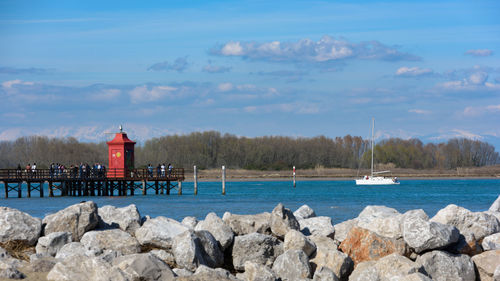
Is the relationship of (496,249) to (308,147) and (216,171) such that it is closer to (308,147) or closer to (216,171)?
(216,171)

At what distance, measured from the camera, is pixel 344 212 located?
3011 centimetres

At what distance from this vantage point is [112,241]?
13.1 m

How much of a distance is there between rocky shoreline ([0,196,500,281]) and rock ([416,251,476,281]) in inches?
0.7

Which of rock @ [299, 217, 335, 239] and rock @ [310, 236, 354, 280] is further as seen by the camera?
rock @ [299, 217, 335, 239]

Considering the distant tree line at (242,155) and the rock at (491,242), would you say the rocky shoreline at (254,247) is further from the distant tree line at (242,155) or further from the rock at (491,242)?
the distant tree line at (242,155)

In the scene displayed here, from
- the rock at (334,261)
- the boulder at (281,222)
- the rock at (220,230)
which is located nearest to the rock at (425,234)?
the rock at (334,261)

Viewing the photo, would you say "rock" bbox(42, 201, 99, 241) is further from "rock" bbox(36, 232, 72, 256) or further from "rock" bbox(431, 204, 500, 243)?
"rock" bbox(431, 204, 500, 243)

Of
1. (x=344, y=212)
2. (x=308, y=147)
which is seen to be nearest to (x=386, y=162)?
(x=308, y=147)

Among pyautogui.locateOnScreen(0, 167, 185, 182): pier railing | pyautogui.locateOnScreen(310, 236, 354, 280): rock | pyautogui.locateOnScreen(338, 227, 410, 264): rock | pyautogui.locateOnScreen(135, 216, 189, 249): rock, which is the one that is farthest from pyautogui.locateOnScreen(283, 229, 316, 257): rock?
pyautogui.locateOnScreen(0, 167, 185, 182): pier railing

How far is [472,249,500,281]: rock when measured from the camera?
12438 mm

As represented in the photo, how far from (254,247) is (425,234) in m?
3.06

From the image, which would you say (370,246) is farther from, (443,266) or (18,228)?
(18,228)

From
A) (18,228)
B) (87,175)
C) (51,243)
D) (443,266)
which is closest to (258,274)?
(443,266)

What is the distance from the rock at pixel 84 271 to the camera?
10.2 m
